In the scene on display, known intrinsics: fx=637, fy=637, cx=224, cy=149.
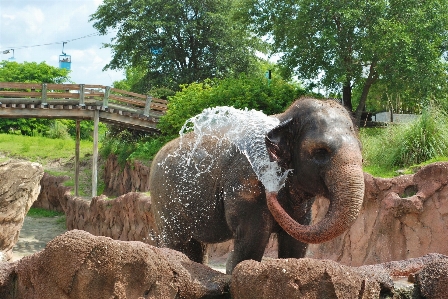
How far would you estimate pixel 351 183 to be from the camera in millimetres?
4020

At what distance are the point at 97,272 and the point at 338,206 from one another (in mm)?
1532

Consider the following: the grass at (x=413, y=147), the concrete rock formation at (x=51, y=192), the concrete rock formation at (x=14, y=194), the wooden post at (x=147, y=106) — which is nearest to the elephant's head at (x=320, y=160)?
the grass at (x=413, y=147)

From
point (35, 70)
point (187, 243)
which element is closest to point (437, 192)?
point (187, 243)

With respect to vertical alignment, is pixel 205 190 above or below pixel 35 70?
below

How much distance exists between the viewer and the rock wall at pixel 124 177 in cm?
1977

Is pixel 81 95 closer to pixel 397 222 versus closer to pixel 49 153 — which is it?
pixel 49 153

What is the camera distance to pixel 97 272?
3.44 m

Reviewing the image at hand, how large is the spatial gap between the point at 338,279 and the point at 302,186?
1.02 meters

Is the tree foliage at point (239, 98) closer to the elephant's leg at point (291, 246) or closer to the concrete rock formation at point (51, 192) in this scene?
the concrete rock formation at point (51, 192)

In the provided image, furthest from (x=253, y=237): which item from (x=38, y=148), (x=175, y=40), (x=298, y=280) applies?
(x=175, y=40)

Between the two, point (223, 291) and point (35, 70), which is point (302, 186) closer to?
point (223, 291)

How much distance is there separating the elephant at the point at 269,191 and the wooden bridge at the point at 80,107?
15772mm

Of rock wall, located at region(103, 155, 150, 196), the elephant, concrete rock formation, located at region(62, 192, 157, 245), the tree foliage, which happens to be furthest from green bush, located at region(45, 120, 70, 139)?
the elephant

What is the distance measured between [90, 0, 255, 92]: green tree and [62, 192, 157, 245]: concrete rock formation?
14.0m
